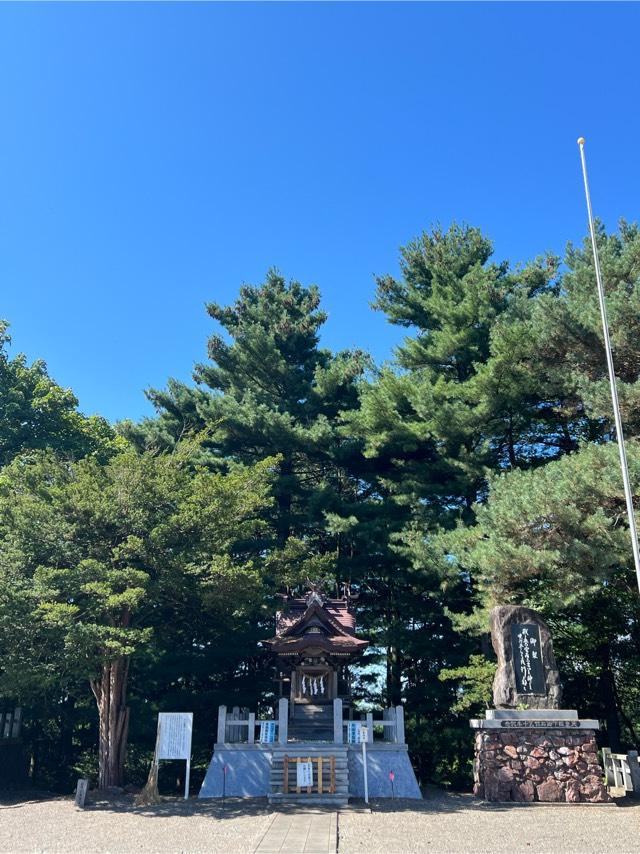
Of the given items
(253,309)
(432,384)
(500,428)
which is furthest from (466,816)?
(253,309)

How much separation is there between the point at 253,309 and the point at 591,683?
59.5 ft

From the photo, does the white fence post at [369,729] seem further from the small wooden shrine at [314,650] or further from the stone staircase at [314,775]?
the small wooden shrine at [314,650]

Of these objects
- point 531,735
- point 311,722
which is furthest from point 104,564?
point 531,735

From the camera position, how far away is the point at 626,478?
10.4 metres

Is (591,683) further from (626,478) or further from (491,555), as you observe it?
(626,478)

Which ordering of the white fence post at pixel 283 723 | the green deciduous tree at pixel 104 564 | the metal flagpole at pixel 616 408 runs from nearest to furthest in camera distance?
the metal flagpole at pixel 616 408 → the green deciduous tree at pixel 104 564 → the white fence post at pixel 283 723

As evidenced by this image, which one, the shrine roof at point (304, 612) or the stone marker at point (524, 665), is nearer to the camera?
the stone marker at point (524, 665)

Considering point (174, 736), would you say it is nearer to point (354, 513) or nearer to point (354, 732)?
point (354, 732)

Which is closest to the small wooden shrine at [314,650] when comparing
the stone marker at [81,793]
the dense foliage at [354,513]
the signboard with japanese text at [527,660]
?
the dense foliage at [354,513]

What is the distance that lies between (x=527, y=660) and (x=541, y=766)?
2.09 metres

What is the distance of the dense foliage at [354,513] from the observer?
13031 millimetres

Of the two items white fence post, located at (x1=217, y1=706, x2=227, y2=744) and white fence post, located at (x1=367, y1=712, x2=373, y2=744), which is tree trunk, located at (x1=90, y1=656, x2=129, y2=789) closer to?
white fence post, located at (x1=217, y1=706, x2=227, y2=744)

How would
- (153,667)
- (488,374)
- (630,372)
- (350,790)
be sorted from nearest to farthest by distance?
(350,790) < (630,372) < (488,374) < (153,667)

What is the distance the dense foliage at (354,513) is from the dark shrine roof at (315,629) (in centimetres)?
94
